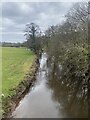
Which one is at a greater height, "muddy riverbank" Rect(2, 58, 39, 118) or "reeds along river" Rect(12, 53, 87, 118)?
"muddy riverbank" Rect(2, 58, 39, 118)

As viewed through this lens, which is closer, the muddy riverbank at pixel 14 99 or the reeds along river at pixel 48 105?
the muddy riverbank at pixel 14 99

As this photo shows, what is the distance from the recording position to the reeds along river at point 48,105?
59.7 ft

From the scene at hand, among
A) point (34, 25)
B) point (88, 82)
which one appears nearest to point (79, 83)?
point (88, 82)

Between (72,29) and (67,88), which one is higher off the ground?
(72,29)

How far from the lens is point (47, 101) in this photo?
22172 millimetres

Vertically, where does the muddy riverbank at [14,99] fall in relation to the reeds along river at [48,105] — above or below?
above

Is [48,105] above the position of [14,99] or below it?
below

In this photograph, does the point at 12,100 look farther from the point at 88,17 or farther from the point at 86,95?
the point at 88,17

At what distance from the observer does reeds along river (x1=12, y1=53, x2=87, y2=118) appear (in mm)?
18195

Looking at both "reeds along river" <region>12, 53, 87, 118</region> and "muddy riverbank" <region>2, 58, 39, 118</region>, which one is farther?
"reeds along river" <region>12, 53, 87, 118</region>

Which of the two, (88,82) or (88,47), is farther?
(88,82)

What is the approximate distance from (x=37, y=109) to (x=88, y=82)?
9.85m

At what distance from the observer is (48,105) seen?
2078cm

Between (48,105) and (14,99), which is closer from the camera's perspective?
(48,105)
